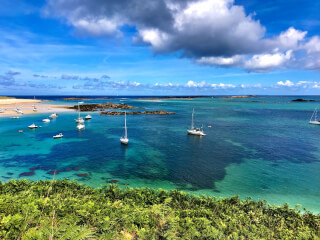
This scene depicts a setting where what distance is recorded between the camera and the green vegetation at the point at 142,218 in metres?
10.8

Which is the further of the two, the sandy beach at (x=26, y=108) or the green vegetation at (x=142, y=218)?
the sandy beach at (x=26, y=108)

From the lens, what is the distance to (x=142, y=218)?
13062 mm

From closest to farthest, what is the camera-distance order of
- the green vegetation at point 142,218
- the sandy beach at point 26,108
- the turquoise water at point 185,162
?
the green vegetation at point 142,218
the turquoise water at point 185,162
the sandy beach at point 26,108

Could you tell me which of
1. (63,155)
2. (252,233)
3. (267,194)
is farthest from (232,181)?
(63,155)

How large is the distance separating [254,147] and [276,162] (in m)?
10.0

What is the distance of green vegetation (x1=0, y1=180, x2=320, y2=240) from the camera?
10781 millimetres

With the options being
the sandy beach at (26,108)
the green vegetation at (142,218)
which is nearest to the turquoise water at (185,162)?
the green vegetation at (142,218)

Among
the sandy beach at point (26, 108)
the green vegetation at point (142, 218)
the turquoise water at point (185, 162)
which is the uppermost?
the green vegetation at point (142, 218)

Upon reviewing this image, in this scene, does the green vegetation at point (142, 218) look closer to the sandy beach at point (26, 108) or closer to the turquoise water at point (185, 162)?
the turquoise water at point (185, 162)

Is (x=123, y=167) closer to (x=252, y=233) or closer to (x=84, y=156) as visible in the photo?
(x=84, y=156)

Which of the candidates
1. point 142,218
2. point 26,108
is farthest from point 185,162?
point 26,108

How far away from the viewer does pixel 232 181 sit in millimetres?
28719

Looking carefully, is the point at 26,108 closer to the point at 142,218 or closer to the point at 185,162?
the point at 185,162

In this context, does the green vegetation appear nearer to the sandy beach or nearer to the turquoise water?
the turquoise water
